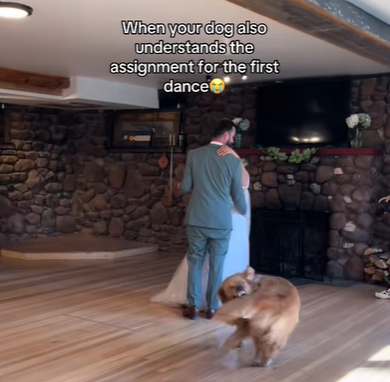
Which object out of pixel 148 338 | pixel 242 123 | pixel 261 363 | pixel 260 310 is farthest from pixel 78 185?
pixel 260 310

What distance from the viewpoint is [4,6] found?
320 cm

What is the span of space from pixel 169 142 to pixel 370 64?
292cm

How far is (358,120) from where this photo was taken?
18.0ft

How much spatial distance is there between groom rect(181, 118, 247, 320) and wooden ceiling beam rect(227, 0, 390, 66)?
108cm

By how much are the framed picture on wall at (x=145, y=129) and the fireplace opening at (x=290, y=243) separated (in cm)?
176

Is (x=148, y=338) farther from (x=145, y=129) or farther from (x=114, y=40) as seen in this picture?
(x=145, y=129)

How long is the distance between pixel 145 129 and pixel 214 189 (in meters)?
3.53

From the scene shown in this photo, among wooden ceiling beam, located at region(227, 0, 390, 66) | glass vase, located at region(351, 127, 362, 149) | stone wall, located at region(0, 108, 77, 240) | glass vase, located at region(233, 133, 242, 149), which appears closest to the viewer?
wooden ceiling beam, located at region(227, 0, 390, 66)

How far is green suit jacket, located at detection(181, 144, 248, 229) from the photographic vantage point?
3973 mm

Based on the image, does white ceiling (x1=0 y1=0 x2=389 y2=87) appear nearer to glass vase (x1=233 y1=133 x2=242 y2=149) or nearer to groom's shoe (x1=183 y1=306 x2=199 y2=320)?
glass vase (x1=233 y1=133 x2=242 y2=149)

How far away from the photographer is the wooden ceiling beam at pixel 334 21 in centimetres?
270

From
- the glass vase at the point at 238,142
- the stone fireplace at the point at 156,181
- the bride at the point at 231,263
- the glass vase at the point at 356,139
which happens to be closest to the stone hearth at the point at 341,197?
the stone fireplace at the point at 156,181

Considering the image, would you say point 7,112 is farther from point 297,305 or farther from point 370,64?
point 297,305

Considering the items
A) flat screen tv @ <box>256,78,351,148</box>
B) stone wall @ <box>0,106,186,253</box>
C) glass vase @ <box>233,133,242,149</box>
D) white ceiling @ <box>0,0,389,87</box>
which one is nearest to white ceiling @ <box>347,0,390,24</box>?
white ceiling @ <box>0,0,389,87</box>
